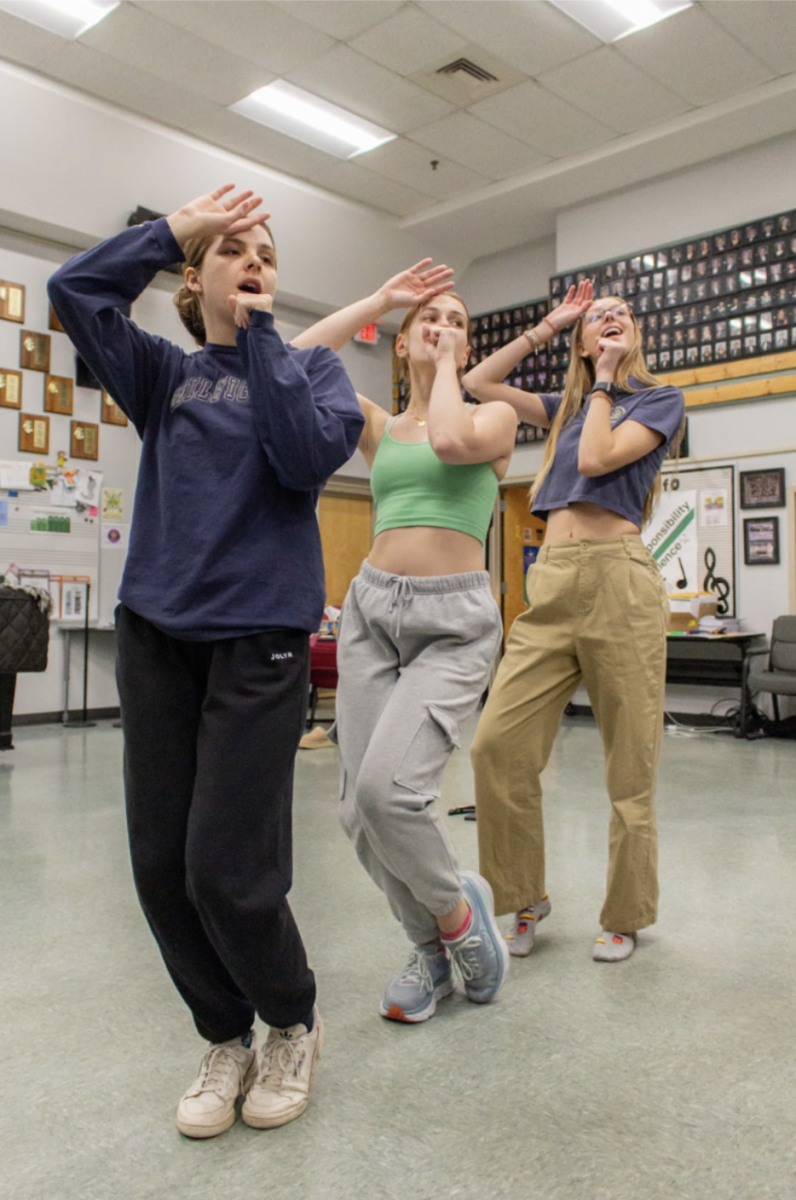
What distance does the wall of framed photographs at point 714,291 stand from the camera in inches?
256

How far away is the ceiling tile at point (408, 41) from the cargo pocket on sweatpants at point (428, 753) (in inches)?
195

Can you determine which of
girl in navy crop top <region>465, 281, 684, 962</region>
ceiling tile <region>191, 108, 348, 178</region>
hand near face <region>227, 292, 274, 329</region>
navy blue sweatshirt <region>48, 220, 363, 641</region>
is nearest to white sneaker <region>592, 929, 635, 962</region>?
girl in navy crop top <region>465, 281, 684, 962</region>

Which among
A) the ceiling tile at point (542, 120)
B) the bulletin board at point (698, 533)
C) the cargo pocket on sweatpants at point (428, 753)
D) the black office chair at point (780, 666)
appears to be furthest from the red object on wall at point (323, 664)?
the cargo pocket on sweatpants at point (428, 753)

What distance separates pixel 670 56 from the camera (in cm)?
571

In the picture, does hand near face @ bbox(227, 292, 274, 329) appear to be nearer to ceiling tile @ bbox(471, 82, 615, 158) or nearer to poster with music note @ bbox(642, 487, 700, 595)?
ceiling tile @ bbox(471, 82, 615, 158)

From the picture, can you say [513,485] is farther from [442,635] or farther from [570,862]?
[442,635]

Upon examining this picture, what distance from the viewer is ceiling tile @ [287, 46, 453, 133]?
5781 millimetres

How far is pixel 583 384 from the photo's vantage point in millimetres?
2379

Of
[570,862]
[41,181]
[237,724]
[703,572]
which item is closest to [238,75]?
[41,181]

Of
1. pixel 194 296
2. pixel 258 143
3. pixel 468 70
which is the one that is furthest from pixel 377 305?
pixel 258 143

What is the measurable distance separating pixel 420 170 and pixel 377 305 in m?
Result: 6.21

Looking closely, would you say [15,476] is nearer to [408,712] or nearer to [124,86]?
[124,86]

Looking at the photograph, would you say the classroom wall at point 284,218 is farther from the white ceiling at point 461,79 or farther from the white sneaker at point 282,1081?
the white sneaker at point 282,1081

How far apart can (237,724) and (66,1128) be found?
2.13 feet
